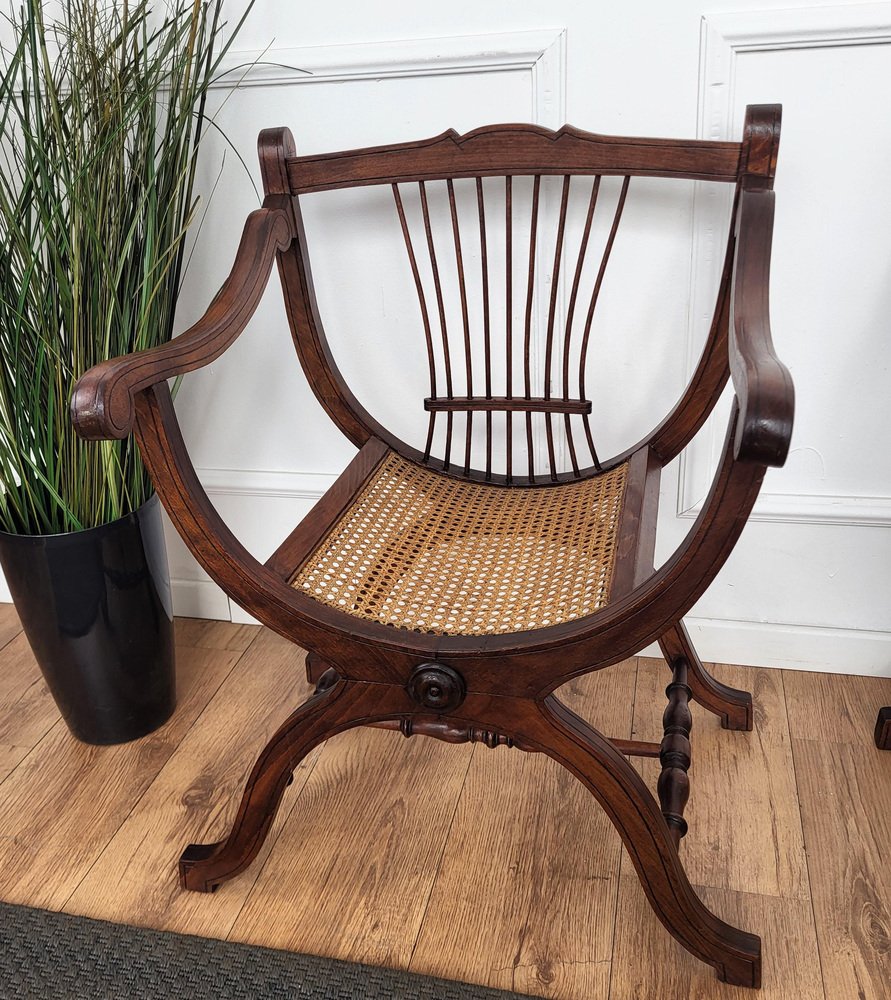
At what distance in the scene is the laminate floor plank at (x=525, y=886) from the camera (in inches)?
A: 45.6

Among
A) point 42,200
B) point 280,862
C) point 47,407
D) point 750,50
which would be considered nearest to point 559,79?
point 750,50

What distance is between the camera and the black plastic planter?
143 cm

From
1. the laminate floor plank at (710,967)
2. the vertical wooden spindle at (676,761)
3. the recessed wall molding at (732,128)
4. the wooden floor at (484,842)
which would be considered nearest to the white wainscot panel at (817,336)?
the recessed wall molding at (732,128)

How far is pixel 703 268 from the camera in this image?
1.43 m

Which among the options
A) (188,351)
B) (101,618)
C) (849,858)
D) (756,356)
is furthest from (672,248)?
(101,618)

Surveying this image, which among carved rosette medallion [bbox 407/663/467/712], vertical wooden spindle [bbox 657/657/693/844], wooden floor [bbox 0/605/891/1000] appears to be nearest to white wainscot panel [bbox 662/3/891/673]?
wooden floor [bbox 0/605/891/1000]

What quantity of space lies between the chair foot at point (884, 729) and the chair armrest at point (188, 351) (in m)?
1.10

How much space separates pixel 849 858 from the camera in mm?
1287

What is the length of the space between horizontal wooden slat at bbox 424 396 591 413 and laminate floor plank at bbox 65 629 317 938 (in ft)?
1.97

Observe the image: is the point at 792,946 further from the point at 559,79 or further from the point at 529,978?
the point at 559,79

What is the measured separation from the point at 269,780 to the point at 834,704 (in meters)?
0.95

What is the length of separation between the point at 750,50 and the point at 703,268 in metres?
0.30

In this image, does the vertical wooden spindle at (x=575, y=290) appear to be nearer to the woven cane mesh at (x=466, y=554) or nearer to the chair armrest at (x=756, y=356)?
the woven cane mesh at (x=466, y=554)

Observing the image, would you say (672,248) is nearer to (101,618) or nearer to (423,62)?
(423,62)
